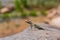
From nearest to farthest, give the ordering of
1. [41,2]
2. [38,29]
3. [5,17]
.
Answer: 1. [38,29]
2. [5,17]
3. [41,2]

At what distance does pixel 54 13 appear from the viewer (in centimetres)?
361

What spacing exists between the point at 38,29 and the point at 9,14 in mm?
2125

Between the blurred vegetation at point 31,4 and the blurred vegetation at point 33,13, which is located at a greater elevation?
the blurred vegetation at point 31,4

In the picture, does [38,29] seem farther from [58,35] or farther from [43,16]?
[43,16]

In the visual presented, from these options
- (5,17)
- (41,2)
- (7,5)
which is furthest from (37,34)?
(7,5)

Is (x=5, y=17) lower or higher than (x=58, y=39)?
lower

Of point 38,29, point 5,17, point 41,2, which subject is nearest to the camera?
point 38,29

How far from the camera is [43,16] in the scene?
3578mm

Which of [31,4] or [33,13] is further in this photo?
[31,4]

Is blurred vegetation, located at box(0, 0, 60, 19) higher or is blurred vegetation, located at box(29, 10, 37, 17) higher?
blurred vegetation, located at box(0, 0, 60, 19)

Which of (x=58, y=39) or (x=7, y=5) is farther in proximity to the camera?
(x=7, y=5)

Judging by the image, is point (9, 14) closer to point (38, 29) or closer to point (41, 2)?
point (41, 2)

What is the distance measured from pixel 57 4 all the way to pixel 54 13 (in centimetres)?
39

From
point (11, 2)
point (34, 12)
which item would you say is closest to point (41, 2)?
point (34, 12)
